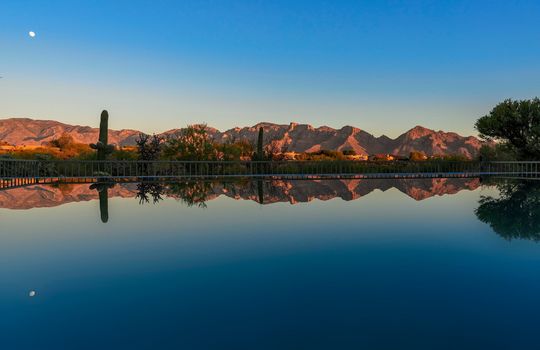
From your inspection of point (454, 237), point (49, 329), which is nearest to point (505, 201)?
point (454, 237)

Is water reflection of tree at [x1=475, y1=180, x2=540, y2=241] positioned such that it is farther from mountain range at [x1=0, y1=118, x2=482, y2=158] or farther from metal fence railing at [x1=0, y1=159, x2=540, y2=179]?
mountain range at [x1=0, y1=118, x2=482, y2=158]

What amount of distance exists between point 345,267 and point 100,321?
5.02 feet

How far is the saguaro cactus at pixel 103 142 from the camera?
1296 cm

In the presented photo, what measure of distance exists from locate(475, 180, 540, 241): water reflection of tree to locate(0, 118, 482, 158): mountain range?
9372 centimetres

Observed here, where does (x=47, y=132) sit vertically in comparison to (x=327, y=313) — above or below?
above

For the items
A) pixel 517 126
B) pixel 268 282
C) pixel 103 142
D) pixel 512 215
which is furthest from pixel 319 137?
pixel 268 282

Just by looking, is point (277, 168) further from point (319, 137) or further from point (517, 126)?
point (319, 137)

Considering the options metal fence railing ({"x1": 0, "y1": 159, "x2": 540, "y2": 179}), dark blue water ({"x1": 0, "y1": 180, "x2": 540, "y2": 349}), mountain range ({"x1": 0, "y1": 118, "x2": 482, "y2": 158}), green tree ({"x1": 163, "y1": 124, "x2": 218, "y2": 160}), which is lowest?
dark blue water ({"x1": 0, "y1": 180, "x2": 540, "y2": 349})

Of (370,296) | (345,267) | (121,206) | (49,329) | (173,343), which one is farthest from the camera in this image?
(121,206)

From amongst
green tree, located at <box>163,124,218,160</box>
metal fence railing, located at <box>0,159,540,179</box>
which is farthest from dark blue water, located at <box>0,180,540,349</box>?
green tree, located at <box>163,124,218,160</box>

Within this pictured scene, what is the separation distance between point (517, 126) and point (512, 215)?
16.2 m

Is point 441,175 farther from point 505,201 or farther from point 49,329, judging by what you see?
point 49,329

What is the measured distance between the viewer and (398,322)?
1646 millimetres

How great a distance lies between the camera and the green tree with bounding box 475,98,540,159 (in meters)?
17.2
